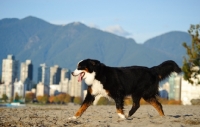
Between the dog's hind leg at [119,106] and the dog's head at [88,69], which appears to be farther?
the dog's hind leg at [119,106]

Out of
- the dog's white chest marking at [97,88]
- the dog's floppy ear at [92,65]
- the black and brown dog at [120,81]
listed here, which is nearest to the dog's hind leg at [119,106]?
the black and brown dog at [120,81]

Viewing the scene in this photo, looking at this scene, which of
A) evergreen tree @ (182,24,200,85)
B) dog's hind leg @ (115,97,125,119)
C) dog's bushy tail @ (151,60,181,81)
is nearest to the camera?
dog's hind leg @ (115,97,125,119)

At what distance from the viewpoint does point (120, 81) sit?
41.1ft

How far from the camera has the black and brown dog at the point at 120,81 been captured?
12000mm

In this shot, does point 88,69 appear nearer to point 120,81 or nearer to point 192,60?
point 120,81

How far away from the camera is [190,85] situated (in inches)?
1489

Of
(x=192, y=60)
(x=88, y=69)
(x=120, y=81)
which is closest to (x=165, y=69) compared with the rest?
(x=120, y=81)

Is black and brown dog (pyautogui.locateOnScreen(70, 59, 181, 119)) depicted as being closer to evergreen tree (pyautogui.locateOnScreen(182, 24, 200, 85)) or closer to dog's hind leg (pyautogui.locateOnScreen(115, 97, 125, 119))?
dog's hind leg (pyautogui.locateOnScreen(115, 97, 125, 119))

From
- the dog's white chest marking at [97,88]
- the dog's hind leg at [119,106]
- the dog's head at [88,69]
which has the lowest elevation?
the dog's hind leg at [119,106]

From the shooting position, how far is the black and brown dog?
1200 cm

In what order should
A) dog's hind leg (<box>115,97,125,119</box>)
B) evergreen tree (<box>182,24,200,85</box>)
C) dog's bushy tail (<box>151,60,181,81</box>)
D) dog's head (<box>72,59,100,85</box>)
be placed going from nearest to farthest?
dog's head (<box>72,59,100,85</box>) → dog's hind leg (<box>115,97,125,119</box>) → dog's bushy tail (<box>151,60,181,81</box>) → evergreen tree (<box>182,24,200,85</box>)

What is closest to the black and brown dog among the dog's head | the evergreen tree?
the dog's head

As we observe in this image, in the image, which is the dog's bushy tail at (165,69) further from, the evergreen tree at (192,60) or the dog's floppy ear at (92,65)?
the evergreen tree at (192,60)

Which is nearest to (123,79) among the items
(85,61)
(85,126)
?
(85,61)
